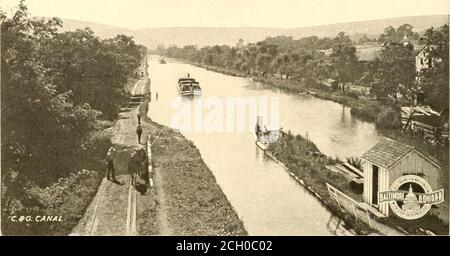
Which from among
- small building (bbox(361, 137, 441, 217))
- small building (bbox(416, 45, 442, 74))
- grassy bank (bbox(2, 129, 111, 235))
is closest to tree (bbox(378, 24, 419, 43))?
small building (bbox(416, 45, 442, 74))

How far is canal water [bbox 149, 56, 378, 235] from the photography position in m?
10.3

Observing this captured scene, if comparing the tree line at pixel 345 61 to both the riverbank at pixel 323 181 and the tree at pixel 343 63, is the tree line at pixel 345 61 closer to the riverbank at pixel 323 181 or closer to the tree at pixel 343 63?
the tree at pixel 343 63

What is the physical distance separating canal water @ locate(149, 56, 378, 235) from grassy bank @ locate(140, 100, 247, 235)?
33cm

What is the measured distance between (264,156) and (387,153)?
5192 mm

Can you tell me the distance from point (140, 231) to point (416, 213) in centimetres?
540

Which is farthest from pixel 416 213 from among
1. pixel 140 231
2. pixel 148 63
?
pixel 148 63

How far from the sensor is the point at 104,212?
9750 mm

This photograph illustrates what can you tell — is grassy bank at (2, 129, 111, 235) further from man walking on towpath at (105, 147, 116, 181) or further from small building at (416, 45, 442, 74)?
small building at (416, 45, 442, 74)

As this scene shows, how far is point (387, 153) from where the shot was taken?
9.74 m

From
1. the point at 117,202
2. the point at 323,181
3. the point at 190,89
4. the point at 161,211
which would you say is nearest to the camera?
the point at 161,211

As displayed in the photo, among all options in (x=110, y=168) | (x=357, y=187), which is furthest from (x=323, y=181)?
(x=110, y=168)

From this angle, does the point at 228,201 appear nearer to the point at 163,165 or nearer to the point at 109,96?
the point at 163,165

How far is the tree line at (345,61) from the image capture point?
10.6m

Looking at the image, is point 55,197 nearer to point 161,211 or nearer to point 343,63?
point 161,211
